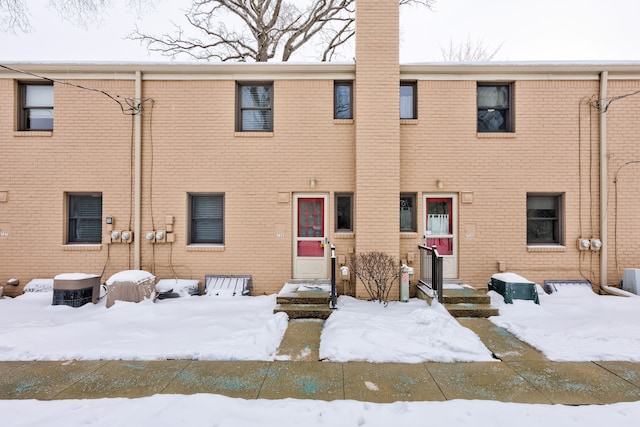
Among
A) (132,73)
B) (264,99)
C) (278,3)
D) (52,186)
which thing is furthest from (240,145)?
(278,3)

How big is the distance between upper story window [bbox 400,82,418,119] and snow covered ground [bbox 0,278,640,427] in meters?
4.48

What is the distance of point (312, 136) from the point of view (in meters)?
7.35

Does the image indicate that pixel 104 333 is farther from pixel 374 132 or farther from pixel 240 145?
pixel 374 132

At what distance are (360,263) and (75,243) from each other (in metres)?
6.94

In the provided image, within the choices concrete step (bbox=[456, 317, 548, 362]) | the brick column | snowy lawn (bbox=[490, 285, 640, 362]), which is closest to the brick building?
the brick column

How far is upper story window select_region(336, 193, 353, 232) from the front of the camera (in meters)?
7.51

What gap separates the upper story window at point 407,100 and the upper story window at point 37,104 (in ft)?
28.2

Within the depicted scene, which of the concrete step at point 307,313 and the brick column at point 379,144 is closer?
the concrete step at point 307,313

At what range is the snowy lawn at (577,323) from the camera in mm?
4395

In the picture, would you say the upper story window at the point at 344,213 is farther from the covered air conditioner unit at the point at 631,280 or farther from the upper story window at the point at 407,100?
the covered air conditioner unit at the point at 631,280

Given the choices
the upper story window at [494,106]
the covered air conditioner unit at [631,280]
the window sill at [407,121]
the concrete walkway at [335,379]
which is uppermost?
the upper story window at [494,106]

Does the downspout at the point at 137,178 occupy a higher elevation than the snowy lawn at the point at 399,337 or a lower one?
higher

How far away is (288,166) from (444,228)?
410cm

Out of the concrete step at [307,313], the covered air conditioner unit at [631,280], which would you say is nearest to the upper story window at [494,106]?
the covered air conditioner unit at [631,280]
